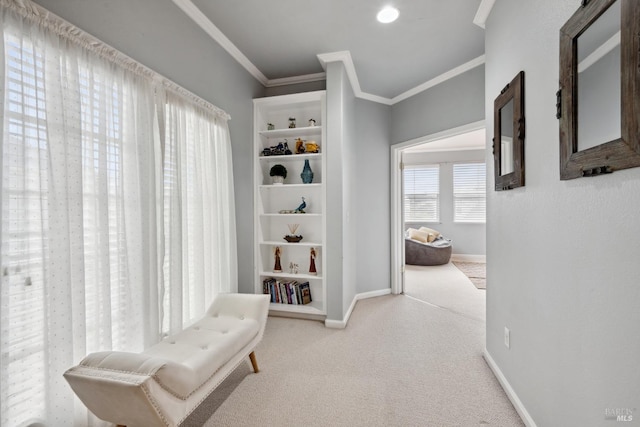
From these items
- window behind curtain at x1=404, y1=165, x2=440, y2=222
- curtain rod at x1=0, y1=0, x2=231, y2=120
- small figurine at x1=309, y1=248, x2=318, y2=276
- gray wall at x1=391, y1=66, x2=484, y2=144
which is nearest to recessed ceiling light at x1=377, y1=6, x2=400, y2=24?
gray wall at x1=391, y1=66, x2=484, y2=144

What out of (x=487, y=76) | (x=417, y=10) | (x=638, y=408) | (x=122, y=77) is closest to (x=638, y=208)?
(x=638, y=408)

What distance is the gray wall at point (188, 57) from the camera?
157 centimetres

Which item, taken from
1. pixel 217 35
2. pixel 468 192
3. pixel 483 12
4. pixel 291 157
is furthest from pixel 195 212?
pixel 468 192

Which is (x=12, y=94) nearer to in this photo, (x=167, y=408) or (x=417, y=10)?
(x=167, y=408)

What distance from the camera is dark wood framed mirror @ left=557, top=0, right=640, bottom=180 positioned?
2.72 ft

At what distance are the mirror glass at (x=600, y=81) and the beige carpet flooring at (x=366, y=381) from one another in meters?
1.58

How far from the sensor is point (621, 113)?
2.87ft

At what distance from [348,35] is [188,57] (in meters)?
1.41

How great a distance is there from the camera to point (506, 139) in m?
1.84

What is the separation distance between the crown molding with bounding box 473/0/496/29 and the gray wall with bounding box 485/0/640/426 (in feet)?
0.23

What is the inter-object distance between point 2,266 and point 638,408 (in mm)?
2260

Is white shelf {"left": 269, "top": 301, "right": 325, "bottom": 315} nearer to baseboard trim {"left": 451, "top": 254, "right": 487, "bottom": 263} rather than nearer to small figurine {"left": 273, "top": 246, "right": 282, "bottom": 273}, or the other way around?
small figurine {"left": 273, "top": 246, "right": 282, "bottom": 273}

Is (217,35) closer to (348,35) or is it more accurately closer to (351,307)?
(348,35)

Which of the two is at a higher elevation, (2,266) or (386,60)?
(386,60)
